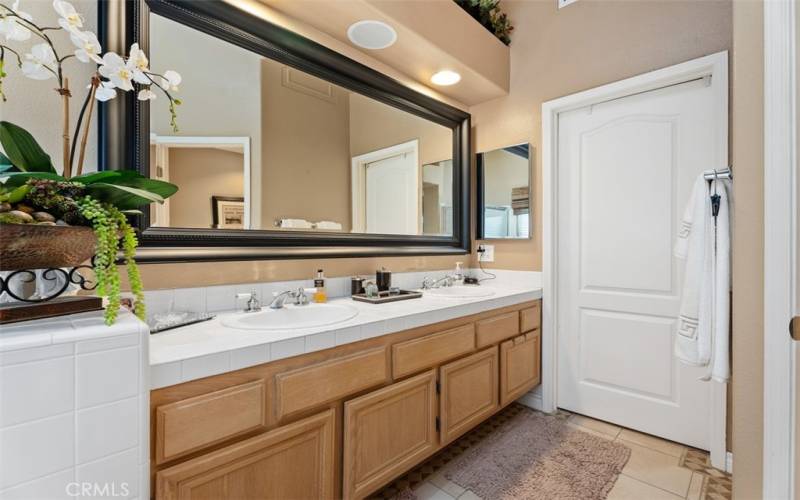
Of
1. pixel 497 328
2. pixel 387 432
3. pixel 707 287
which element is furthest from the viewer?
pixel 497 328

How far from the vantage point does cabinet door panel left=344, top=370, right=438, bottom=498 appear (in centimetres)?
126

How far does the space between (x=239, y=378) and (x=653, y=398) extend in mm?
2292

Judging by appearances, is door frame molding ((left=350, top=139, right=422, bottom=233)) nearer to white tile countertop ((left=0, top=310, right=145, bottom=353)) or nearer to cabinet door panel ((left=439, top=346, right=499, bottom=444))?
cabinet door panel ((left=439, top=346, right=499, bottom=444))

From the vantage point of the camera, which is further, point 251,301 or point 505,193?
point 505,193

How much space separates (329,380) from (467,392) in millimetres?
858

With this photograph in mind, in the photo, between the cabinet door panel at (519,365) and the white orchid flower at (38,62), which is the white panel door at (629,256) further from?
the white orchid flower at (38,62)

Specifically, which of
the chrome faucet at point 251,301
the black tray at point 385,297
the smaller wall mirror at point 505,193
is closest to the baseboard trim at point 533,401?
the smaller wall mirror at point 505,193

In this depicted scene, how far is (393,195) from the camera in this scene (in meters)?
2.24

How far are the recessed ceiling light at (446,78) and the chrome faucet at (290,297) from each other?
5.31 feet

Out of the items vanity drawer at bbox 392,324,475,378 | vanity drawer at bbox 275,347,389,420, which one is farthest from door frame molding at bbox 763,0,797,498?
vanity drawer at bbox 275,347,389,420

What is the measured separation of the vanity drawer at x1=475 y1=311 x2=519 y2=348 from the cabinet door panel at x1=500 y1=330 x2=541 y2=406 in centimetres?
6

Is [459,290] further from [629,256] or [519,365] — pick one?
[629,256]

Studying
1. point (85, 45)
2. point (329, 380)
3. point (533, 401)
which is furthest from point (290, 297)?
point (533, 401)

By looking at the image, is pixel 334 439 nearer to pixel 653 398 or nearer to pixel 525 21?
pixel 653 398
